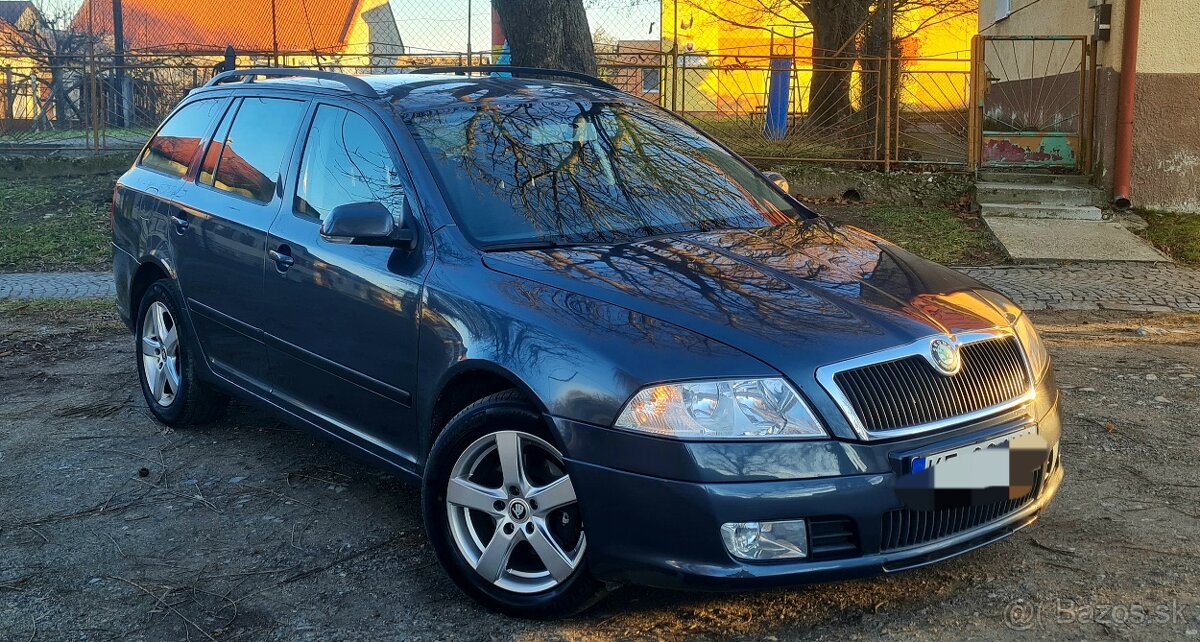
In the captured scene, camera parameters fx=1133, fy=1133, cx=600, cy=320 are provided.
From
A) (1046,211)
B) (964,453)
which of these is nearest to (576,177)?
(964,453)

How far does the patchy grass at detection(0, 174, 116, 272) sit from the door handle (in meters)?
6.90

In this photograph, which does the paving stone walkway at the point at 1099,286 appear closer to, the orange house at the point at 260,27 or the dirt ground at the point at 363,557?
the dirt ground at the point at 363,557

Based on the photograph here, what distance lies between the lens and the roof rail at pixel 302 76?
4.42m

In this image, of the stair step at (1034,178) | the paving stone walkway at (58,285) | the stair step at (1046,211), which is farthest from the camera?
the stair step at (1034,178)

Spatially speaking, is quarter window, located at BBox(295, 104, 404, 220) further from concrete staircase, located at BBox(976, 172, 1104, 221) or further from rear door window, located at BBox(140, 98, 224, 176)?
concrete staircase, located at BBox(976, 172, 1104, 221)

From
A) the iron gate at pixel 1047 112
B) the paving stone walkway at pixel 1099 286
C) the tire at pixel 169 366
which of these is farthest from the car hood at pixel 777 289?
the iron gate at pixel 1047 112

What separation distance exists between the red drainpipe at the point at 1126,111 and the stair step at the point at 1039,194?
203 mm

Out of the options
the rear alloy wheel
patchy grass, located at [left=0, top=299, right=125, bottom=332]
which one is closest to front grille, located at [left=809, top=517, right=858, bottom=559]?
the rear alloy wheel

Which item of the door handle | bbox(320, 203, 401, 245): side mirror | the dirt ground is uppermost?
bbox(320, 203, 401, 245): side mirror

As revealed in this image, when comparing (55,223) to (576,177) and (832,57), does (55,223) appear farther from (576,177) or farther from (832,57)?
(576,177)

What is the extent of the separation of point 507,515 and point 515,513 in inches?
1.2

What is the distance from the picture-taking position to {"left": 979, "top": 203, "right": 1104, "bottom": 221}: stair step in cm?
1097

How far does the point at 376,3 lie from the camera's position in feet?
78.9

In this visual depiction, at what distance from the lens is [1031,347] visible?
3553 mm
